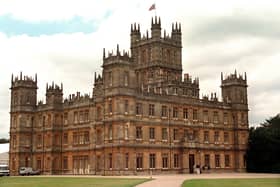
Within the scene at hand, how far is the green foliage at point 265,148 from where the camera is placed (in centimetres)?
7862

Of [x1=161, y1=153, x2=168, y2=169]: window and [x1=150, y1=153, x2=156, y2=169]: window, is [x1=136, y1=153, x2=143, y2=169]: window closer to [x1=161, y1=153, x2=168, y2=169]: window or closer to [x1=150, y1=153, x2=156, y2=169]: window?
[x1=150, y1=153, x2=156, y2=169]: window

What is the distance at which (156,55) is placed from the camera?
83688 mm

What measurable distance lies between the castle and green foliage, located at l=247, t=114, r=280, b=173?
4.73 ft

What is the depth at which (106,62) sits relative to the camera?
69.9 m

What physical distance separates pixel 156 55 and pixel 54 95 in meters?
17.8

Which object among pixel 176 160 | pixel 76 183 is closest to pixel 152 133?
pixel 176 160

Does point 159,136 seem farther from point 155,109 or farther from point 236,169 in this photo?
point 236,169

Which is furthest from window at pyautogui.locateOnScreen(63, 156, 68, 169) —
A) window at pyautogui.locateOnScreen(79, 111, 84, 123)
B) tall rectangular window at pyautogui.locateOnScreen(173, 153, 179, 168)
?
tall rectangular window at pyautogui.locateOnScreen(173, 153, 179, 168)

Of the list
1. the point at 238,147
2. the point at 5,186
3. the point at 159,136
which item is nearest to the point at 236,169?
the point at 238,147

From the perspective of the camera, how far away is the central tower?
83750 millimetres

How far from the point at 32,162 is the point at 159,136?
23.9 meters

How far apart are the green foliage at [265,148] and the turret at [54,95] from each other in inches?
1250

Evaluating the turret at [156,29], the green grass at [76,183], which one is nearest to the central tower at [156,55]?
the turret at [156,29]

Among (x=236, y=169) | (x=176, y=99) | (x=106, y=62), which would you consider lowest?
(x=236, y=169)
